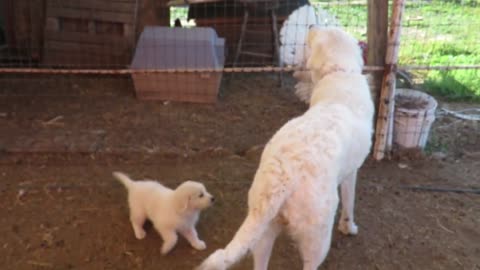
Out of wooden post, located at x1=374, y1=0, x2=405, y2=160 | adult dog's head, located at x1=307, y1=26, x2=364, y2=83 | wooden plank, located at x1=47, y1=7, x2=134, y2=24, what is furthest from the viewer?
wooden plank, located at x1=47, y1=7, x2=134, y2=24

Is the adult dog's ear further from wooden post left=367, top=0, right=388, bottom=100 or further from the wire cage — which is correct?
the wire cage

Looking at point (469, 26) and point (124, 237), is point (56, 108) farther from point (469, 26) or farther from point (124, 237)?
point (469, 26)

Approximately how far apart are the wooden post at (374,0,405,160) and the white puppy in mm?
1910

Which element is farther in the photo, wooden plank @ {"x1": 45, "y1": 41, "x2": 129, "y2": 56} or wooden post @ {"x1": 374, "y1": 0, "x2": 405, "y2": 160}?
wooden plank @ {"x1": 45, "y1": 41, "x2": 129, "y2": 56}

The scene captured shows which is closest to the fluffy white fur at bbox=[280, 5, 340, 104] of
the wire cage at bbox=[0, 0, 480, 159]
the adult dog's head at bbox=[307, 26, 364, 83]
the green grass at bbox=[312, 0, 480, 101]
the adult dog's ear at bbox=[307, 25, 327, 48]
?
the wire cage at bbox=[0, 0, 480, 159]

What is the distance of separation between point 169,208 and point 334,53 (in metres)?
1.42

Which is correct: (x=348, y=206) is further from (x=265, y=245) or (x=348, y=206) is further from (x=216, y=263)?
(x=216, y=263)

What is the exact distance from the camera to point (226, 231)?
10.9ft

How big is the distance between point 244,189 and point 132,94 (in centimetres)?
244

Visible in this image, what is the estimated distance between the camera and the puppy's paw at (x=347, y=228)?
328 centimetres

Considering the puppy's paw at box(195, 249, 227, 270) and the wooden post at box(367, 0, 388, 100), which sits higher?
the wooden post at box(367, 0, 388, 100)

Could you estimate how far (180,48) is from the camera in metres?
5.44

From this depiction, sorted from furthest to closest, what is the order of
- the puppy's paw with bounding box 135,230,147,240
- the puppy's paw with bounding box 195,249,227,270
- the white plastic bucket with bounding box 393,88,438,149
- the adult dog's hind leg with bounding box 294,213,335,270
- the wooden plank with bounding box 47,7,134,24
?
1. the wooden plank with bounding box 47,7,134,24
2. the white plastic bucket with bounding box 393,88,438,149
3. the puppy's paw with bounding box 135,230,147,240
4. the adult dog's hind leg with bounding box 294,213,335,270
5. the puppy's paw with bounding box 195,249,227,270

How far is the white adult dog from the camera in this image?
6.98 ft
